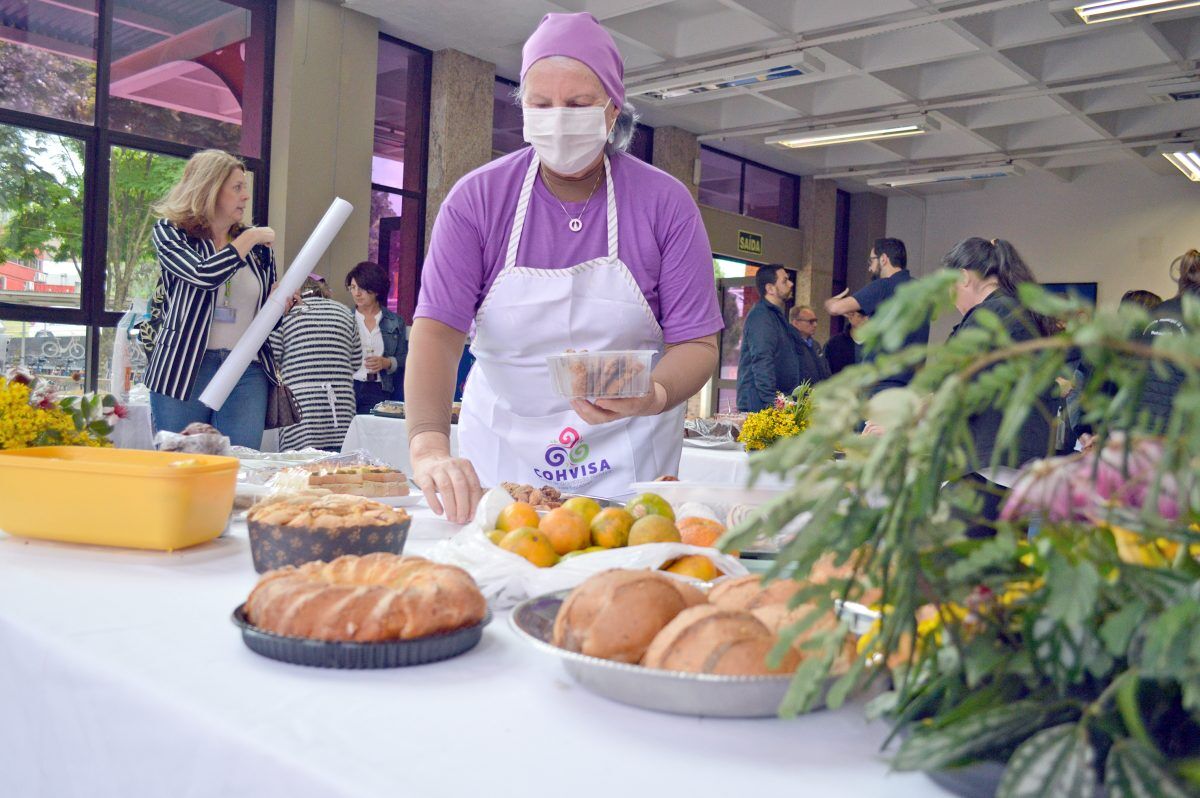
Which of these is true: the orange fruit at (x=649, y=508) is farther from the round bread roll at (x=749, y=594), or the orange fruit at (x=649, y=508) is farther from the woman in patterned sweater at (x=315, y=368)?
the woman in patterned sweater at (x=315, y=368)

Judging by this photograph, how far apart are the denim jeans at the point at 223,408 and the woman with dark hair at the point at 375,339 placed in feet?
5.96

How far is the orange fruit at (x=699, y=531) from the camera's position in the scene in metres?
1.25

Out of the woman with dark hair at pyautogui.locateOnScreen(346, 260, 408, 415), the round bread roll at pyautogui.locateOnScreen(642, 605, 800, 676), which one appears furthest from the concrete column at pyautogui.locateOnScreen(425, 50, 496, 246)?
the round bread roll at pyautogui.locateOnScreen(642, 605, 800, 676)

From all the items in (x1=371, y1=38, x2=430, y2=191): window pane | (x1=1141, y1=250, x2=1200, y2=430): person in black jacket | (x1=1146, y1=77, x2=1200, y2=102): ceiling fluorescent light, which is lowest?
(x1=1141, y1=250, x2=1200, y2=430): person in black jacket

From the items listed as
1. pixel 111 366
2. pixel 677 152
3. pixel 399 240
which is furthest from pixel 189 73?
pixel 677 152

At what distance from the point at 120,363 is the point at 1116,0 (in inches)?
257

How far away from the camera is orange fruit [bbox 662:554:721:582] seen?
3.59 ft

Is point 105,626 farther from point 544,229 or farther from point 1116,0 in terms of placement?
point 1116,0

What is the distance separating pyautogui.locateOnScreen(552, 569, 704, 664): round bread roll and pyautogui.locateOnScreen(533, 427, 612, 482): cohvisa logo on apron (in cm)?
127

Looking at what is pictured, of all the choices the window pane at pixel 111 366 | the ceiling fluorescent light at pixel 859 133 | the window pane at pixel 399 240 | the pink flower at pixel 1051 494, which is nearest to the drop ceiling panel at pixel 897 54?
the ceiling fluorescent light at pixel 859 133

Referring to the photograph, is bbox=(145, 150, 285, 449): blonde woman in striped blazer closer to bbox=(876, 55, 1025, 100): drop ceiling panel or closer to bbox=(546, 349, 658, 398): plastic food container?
bbox=(546, 349, 658, 398): plastic food container

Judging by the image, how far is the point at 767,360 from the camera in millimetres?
5871

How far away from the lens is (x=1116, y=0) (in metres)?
6.61

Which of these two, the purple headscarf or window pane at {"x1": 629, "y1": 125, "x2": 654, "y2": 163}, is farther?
window pane at {"x1": 629, "y1": 125, "x2": 654, "y2": 163}
